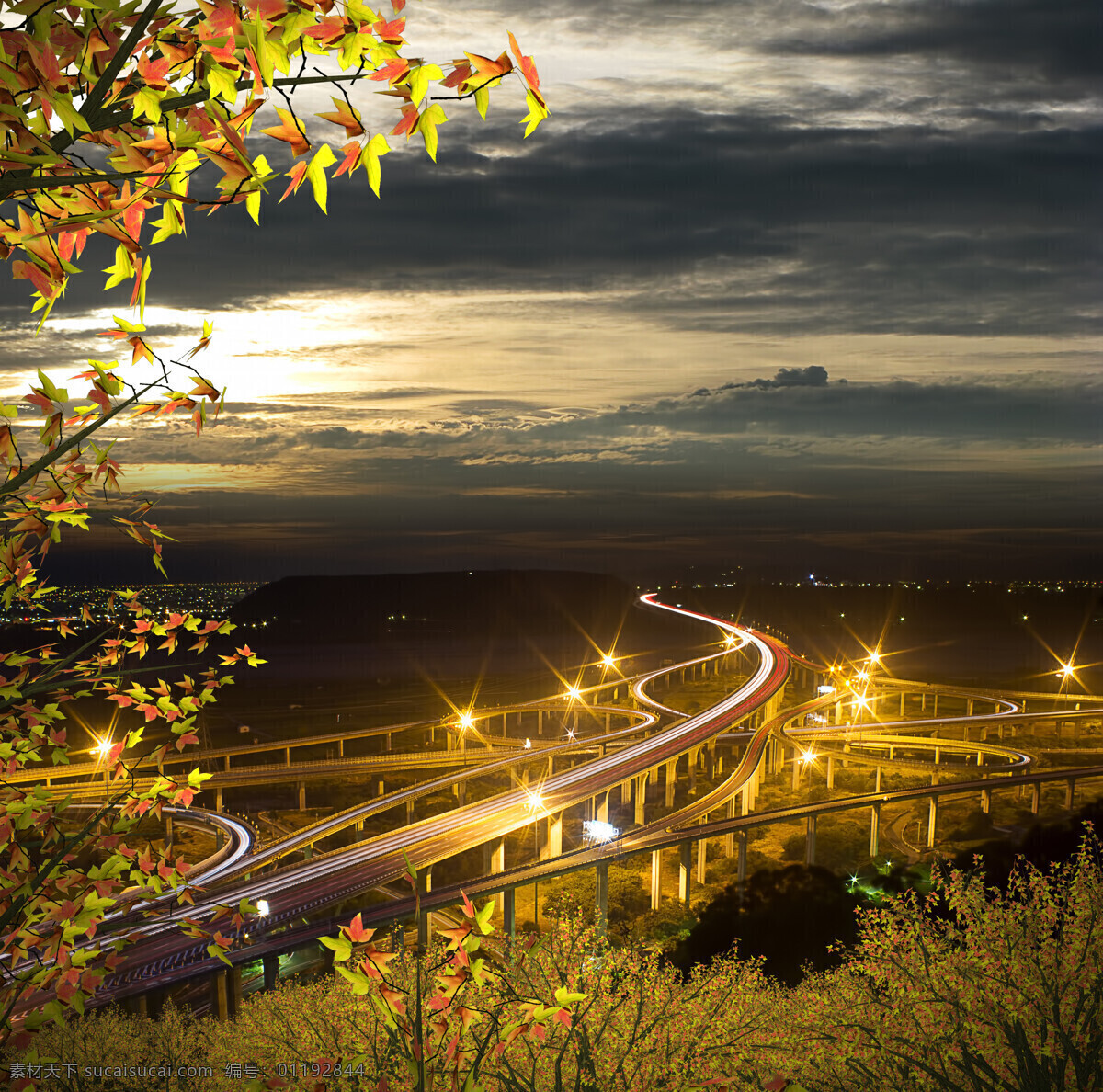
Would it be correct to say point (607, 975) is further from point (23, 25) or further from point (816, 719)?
point (816, 719)

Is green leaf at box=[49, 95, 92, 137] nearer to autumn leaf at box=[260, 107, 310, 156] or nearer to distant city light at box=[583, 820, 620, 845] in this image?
autumn leaf at box=[260, 107, 310, 156]

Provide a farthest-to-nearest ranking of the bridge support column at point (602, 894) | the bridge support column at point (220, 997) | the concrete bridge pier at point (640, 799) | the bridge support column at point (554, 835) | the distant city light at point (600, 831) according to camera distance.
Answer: the concrete bridge pier at point (640, 799)
the bridge support column at point (554, 835)
the distant city light at point (600, 831)
the bridge support column at point (602, 894)
the bridge support column at point (220, 997)

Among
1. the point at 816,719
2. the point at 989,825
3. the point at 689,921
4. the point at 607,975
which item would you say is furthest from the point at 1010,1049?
the point at 816,719

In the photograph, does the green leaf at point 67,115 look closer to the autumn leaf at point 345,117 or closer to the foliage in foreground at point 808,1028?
the autumn leaf at point 345,117

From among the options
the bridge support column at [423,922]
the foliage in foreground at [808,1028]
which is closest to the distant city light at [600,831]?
the bridge support column at [423,922]

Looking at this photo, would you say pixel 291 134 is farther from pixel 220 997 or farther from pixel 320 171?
pixel 220 997

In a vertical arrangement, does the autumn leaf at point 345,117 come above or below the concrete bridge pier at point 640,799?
above

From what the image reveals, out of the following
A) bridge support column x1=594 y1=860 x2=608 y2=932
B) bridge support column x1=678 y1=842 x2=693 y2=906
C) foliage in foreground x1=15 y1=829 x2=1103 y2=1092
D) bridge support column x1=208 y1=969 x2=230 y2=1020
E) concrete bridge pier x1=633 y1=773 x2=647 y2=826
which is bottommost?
concrete bridge pier x1=633 y1=773 x2=647 y2=826

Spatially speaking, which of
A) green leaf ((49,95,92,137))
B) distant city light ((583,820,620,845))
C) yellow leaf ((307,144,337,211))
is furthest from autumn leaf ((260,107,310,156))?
distant city light ((583,820,620,845))

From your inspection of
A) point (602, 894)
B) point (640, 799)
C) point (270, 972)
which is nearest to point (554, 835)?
point (602, 894)
